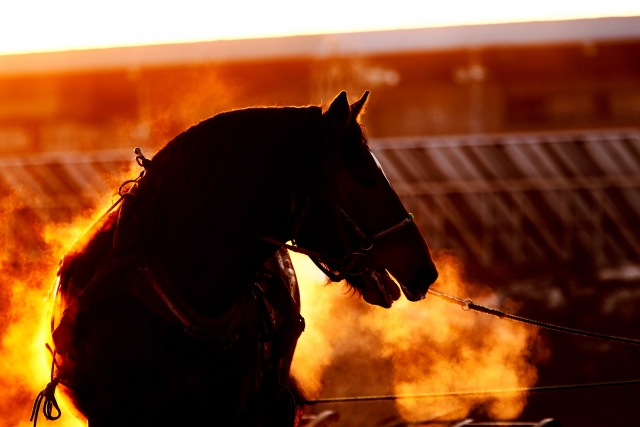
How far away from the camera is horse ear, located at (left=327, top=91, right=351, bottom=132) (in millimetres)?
3002

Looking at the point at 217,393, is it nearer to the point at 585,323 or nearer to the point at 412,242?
the point at 412,242

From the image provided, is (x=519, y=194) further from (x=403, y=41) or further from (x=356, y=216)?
(x=356, y=216)

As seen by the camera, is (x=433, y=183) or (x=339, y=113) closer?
(x=339, y=113)

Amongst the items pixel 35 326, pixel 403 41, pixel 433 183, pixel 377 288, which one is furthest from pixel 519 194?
pixel 377 288

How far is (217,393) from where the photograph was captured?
10.0 feet

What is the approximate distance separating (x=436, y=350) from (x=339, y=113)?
6365mm

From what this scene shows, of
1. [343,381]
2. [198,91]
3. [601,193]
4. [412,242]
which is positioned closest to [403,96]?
[198,91]

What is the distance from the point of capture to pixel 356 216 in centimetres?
303

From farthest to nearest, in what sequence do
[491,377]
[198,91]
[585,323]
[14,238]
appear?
[198,91] < [14,238] < [585,323] < [491,377]

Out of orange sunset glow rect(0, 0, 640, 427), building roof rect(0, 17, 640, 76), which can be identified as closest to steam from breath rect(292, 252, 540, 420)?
orange sunset glow rect(0, 0, 640, 427)

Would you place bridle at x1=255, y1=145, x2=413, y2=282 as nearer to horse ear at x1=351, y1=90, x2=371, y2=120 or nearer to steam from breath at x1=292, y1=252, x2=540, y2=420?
horse ear at x1=351, y1=90, x2=371, y2=120

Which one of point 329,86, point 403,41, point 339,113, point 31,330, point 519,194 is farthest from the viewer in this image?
point 403,41

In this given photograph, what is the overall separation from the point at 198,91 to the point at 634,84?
29.1 ft

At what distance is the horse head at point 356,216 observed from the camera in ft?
9.93
